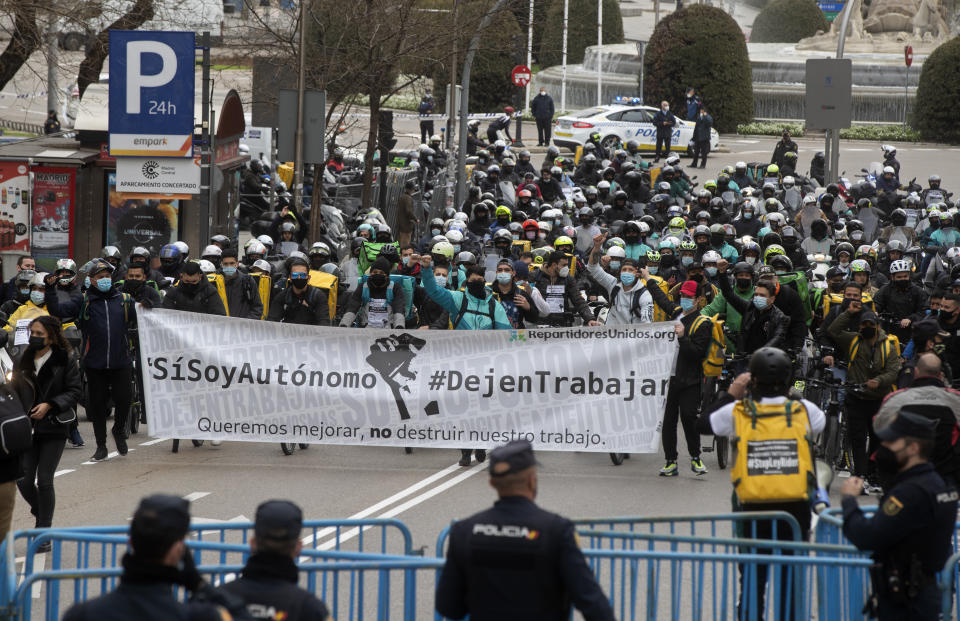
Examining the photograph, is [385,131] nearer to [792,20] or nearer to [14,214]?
[14,214]

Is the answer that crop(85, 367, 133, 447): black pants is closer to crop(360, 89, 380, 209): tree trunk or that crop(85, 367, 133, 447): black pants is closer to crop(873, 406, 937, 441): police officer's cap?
crop(873, 406, 937, 441): police officer's cap

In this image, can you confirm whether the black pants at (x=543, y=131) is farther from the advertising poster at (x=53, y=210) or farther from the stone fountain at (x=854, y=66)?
the advertising poster at (x=53, y=210)

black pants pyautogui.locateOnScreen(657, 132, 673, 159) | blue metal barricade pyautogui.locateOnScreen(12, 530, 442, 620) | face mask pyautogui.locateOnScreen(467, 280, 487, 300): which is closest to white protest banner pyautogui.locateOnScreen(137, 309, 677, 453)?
face mask pyautogui.locateOnScreen(467, 280, 487, 300)

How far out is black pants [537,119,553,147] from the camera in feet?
147

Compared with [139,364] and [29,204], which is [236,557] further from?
[29,204]

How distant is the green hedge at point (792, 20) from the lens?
77062 millimetres

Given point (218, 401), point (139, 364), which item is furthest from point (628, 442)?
point (139, 364)

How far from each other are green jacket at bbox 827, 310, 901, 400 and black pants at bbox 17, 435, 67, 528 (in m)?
6.44

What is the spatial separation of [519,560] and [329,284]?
9737 mm

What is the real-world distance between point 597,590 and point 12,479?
4.54 meters

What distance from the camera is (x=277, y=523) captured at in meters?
4.95

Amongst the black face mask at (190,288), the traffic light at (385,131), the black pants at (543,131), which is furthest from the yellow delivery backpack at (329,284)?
the black pants at (543,131)

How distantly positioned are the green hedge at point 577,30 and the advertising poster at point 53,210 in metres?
42.0

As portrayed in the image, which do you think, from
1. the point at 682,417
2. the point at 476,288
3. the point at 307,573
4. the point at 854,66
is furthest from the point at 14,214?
the point at 854,66
